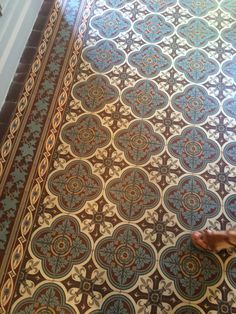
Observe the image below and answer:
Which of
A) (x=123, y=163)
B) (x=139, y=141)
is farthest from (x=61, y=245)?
(x=139, y=141)

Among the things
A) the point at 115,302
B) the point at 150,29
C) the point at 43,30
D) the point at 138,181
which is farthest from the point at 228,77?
the point at 115,302

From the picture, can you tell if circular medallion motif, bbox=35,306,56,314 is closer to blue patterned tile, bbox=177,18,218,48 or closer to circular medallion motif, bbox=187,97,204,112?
circular medallion motif, bbox=187,97,204,112

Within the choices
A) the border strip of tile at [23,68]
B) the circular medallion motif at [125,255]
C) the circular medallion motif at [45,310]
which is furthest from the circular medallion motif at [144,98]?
the circular medallion motif at [45,310]

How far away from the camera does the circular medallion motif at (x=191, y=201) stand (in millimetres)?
1207

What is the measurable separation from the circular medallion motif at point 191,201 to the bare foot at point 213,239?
9 cm

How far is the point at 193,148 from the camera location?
4.31 feet

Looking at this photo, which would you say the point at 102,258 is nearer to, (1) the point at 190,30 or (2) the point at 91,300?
(2) the point at 91,300

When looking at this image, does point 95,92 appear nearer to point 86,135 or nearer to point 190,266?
point 86,135

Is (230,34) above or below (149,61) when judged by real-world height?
above

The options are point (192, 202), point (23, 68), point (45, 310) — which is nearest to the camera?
point (45, 310)

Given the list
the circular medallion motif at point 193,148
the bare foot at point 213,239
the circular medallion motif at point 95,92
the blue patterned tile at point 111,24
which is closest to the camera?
the bare foot at point 213,239

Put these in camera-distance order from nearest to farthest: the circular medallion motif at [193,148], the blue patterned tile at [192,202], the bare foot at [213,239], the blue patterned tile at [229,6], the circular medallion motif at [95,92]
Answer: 1. the bare foot at [213,239]
2. the blue patterned tile at [192,202]
3. the circular medallion motif at [193,148]
4. the circular medallion motif at [95,92]
5. the blue patterned tile at [229,6]

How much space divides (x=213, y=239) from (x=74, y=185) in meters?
0.48

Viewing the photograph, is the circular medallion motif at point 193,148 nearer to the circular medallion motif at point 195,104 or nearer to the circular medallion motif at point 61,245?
the circular medallion motif at point 195,104
